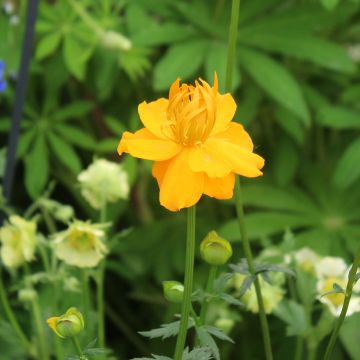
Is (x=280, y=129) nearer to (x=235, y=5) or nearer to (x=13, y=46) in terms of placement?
(x=13, y=46)

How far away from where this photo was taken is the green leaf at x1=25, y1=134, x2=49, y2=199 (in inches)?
53.7

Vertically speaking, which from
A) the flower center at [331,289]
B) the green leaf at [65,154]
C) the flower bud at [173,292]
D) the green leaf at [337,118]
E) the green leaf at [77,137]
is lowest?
the flower center at [331,289]

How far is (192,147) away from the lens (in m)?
0.54

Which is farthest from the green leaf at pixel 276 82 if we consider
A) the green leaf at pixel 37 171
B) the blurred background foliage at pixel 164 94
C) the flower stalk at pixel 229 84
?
the flower stalk at pixel 229 84

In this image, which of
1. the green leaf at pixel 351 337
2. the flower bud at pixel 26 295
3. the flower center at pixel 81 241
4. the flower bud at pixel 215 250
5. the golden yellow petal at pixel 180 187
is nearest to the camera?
the golden yellow petal at pixel 180 187

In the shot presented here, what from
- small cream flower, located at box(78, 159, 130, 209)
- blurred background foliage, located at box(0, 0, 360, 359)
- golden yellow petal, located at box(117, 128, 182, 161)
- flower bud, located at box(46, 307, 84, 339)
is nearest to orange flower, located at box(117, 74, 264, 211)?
golden yellow petal, located at box(117, 128, 182, 161)

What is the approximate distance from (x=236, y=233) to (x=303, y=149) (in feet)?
1.07

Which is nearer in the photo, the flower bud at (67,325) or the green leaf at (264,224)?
the flower bud at (67,325)

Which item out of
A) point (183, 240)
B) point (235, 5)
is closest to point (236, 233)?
point (183, 240)

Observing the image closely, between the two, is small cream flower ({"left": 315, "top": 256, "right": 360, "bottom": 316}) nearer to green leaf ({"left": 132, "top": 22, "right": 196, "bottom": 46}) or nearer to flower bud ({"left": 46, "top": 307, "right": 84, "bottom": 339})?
flower bud ({"left": 46, "top": 307, "right": 84, "bottom": 339})

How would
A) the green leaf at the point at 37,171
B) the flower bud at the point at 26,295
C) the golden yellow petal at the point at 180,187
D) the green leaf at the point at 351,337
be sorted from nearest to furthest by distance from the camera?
the golden yellow petal at the point at 180,187 < the flower bud at the point at 26,295 < the green leaf at the point at 351,337 < the green leaf at the point at 37,171

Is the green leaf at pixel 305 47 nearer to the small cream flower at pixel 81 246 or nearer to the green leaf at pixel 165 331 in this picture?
the small cream flower at pixel 81 246

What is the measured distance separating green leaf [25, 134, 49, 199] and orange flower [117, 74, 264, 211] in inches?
32.1

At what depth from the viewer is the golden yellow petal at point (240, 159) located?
1.70 feet
